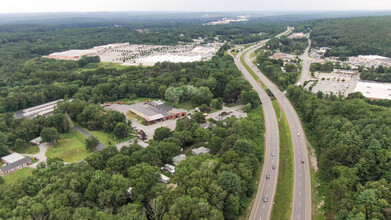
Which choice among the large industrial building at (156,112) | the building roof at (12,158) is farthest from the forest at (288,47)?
the building roof at (12,158)


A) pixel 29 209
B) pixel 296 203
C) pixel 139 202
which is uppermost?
pixel 29 209

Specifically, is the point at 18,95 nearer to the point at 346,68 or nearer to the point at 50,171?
the point at 50,171

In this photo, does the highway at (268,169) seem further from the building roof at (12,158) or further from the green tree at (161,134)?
the building roof at (12,158)

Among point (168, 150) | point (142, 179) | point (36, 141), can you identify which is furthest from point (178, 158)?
point (36, 141)

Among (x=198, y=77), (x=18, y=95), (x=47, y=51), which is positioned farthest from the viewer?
(x=47, y=51)

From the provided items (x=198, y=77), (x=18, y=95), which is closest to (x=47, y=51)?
(x=18, y=95)

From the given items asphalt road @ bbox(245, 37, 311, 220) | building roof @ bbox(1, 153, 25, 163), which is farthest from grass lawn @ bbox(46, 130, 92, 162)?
asphalt road @ bbox(245, 37, 311, 220)

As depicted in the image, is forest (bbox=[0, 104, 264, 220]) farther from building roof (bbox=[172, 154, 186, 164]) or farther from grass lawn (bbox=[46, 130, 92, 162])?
grass lawn (bbox=[46, 130, 92, 162])

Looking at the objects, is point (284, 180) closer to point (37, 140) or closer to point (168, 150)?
point (168, 150)
